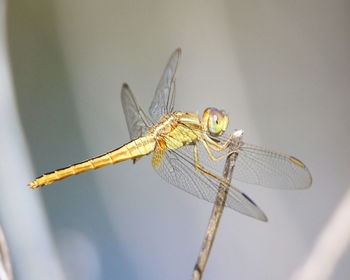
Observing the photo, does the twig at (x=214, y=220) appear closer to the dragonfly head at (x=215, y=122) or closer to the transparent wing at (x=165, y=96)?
the dragonfly head at (x=215, y=122)

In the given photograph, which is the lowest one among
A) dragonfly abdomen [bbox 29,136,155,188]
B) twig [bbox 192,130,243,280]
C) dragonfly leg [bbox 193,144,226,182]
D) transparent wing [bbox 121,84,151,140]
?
twig [bbox 192,130,243,280]

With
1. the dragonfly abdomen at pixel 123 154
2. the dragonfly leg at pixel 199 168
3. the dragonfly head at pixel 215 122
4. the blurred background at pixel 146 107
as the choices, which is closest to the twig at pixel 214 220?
the dragonfly leg at pixel 199 168

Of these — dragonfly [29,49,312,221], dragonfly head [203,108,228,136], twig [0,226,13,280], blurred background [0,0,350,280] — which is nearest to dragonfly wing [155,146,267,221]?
dragonfly [29,49,312,221]

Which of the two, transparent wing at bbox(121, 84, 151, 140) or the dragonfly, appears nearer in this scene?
the dragonfly

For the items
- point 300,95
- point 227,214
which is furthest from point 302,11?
point 227,214

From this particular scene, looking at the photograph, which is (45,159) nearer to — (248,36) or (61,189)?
(61,189)

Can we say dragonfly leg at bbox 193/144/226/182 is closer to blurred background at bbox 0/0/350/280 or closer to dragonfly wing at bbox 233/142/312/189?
dragonfly wing at bbox 233/142/312/189

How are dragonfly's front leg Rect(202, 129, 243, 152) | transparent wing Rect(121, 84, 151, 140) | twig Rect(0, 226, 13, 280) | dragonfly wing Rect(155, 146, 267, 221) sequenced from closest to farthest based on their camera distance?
twig Rect(0, 226, 13, 280) → dragonfly wing Rect(155, 146, 267, 221) → dragonfly's front leg Rect(202, 129, 243, 152) → transparent wing Rect(121, 84, 151, 140)

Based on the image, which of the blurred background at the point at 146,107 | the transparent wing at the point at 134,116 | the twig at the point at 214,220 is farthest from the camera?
the blurred background at the point at 146,107
